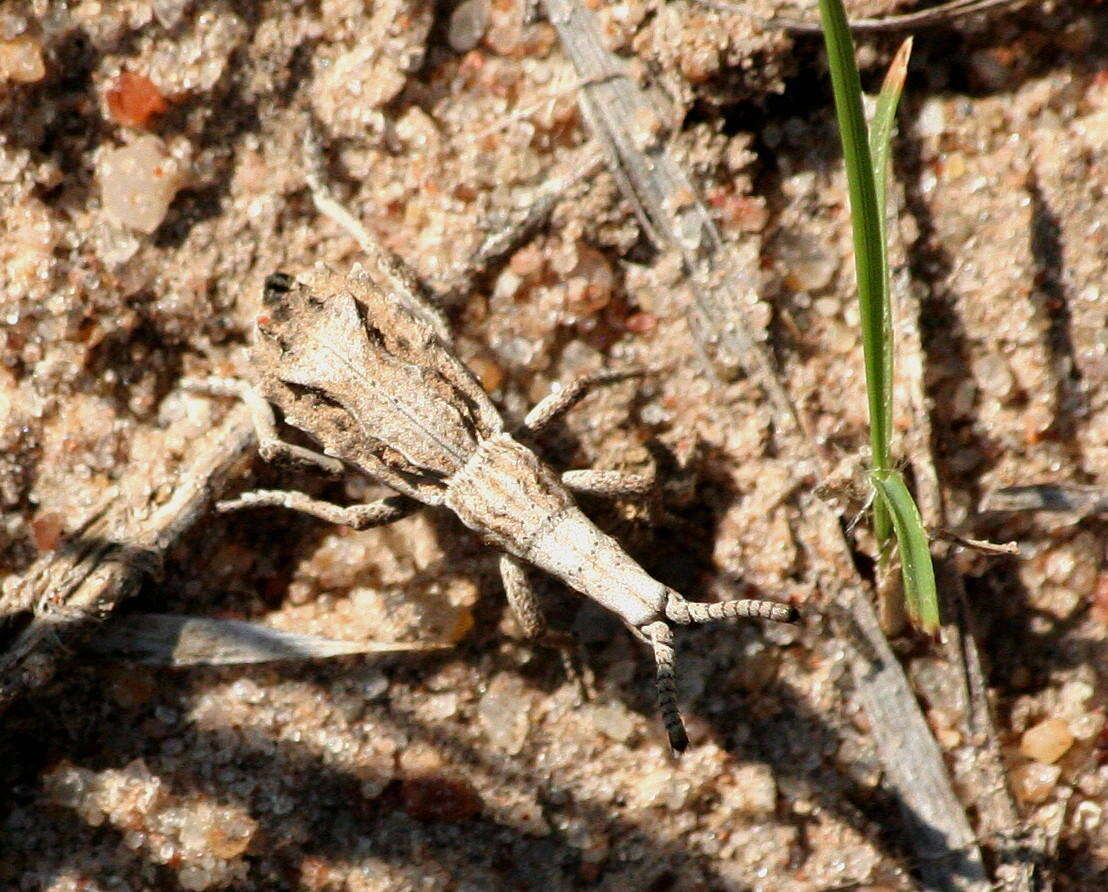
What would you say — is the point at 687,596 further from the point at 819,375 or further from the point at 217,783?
the point at 217,783

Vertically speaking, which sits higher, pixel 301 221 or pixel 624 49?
pixel 624 49

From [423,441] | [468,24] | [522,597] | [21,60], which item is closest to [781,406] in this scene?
[522,597]

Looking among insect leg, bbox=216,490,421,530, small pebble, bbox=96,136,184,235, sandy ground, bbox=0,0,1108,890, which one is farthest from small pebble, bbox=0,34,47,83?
insect leg, bbox=216,490,421,530

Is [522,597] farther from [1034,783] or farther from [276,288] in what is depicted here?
[1034,783]

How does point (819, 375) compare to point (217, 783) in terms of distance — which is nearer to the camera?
point (217, 783)

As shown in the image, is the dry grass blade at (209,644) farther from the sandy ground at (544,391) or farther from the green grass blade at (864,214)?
the green grass blade at (864,214)

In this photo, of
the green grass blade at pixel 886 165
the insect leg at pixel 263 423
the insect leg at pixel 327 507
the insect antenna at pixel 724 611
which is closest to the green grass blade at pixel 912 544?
the green grass blade at pixel 886 165

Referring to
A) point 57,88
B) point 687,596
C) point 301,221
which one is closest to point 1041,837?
point 687,596
